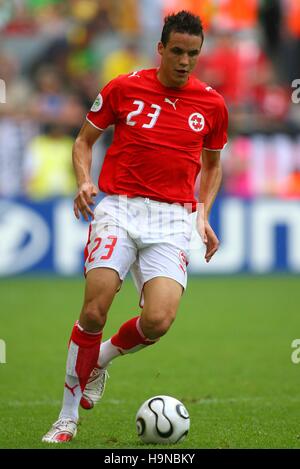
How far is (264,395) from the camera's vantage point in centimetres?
785

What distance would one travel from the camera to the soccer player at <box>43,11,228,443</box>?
20.8ft

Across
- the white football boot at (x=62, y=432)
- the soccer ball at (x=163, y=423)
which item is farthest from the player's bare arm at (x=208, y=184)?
the white football boot at (x=62, y=432)

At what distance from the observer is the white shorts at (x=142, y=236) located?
6.42 metres

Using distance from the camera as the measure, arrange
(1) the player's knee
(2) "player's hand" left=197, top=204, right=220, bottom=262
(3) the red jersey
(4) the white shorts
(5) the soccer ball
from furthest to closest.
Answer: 1. (2) "player's hand" left=197, top=204, right=220, bottom=262
2. (3) the red jersey
3. (4) the white shorts
4. (1) the player's knee
5. (5) the soccer ball

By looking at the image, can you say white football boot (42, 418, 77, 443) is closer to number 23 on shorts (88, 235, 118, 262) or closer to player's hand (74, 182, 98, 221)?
number 23 on shorts (88, 235, 118, 262)

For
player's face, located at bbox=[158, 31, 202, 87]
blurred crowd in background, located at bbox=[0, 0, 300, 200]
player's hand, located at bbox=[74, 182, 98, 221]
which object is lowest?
blurred crowd in background, located at bbox=[0, 0, 300, 200]

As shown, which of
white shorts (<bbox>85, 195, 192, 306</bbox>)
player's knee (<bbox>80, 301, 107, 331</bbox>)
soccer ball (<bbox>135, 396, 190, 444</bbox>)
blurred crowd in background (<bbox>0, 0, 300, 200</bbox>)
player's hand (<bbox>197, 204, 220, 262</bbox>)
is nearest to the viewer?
soccer ball (<bbox>135, 396, 190, 444</bbox>)

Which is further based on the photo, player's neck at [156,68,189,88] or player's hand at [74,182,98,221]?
player's neck at [156,68,189,88]

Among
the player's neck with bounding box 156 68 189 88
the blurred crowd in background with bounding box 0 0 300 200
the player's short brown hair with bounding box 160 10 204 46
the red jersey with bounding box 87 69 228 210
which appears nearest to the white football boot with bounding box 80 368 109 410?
the red jersey with bounding box 87 69 228 210

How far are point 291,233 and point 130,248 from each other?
903 centimetres

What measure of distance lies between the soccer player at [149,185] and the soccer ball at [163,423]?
0.43 m

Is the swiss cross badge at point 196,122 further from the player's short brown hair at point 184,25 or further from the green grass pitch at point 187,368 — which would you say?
the green grass pitch at point 187,368

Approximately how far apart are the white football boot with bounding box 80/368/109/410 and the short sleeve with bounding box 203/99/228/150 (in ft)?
5.38
